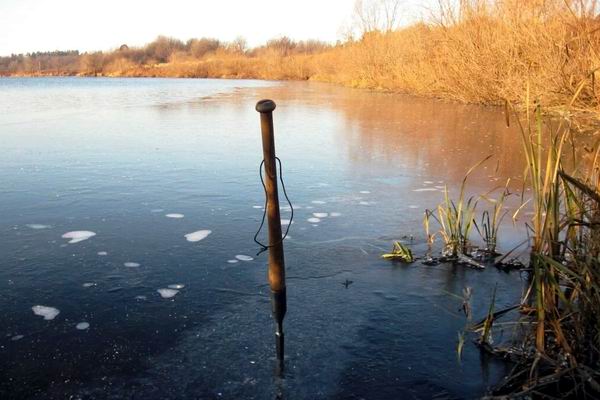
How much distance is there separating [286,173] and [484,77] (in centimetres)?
1245

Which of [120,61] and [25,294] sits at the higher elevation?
[120,61]

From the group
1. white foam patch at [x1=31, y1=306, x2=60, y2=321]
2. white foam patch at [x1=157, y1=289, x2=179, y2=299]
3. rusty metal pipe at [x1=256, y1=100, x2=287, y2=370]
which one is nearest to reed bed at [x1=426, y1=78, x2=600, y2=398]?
rusty metal pipe at [x1=256, y1=100, x2=287, y2=370]

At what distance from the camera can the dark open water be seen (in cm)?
251

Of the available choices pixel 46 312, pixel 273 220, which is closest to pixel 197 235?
pixel 46 312

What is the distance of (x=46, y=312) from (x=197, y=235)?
63.5 inches

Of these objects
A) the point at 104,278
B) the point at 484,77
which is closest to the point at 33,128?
the point at 104,278

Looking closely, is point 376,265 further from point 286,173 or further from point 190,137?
point 190,137

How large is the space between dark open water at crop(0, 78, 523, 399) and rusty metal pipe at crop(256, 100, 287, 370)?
28cm

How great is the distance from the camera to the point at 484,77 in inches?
678

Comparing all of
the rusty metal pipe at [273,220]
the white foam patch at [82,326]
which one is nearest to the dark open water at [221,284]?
the white foam patch at [82,326]

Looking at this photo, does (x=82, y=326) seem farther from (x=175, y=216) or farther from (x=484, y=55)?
(x=484, y=55)

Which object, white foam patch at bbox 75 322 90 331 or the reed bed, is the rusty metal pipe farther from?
white foam patch at bbox 75 322 90 331

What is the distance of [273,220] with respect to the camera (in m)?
2.47

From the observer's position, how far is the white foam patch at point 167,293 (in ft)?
11.0
